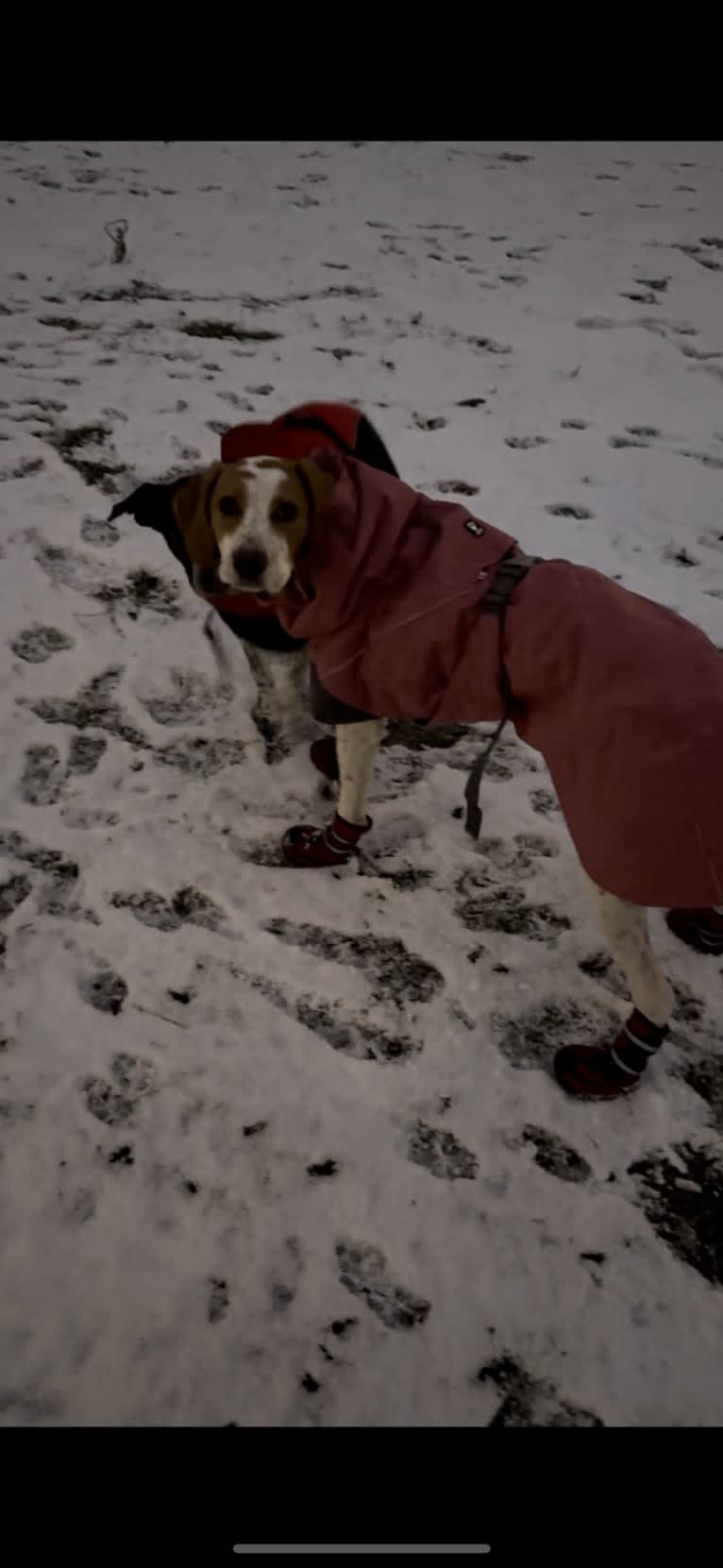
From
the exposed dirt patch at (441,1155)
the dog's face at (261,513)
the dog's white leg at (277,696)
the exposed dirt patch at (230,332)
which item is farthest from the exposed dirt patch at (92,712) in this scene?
the exposed dirt patch at (230,332)

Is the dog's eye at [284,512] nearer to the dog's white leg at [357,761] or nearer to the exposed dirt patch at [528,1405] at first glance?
the dog's white leg at [357,761]

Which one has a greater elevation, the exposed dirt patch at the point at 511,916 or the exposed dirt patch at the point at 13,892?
the exposed dirt patch at the point at 511,916

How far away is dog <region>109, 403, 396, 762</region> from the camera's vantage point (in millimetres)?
1967

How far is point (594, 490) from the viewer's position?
13.0ft

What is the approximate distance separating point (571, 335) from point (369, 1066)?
14.9ft

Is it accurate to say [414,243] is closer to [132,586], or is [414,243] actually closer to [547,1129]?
[132,586]

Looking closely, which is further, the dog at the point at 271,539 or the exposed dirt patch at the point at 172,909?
the exposed dirt patch at the point at 172,909

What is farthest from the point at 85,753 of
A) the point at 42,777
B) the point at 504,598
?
the point at 504,598

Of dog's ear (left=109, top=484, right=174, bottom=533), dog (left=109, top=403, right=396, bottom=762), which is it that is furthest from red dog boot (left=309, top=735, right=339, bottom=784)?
dog's ear (left=109, top=484, right=174, bottom=533)

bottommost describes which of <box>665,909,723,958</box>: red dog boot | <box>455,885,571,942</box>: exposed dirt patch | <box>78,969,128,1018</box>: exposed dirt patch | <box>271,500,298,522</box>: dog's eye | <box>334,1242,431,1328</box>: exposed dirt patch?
<box>334,1242,431,1328</box>: exposed dirt patch

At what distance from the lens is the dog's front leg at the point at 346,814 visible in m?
2.39

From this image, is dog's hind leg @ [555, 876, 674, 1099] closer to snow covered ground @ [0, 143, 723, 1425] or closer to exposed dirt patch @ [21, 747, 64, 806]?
snow covered ground @ [0, 143, 723, 1425]

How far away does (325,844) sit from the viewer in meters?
2.58
